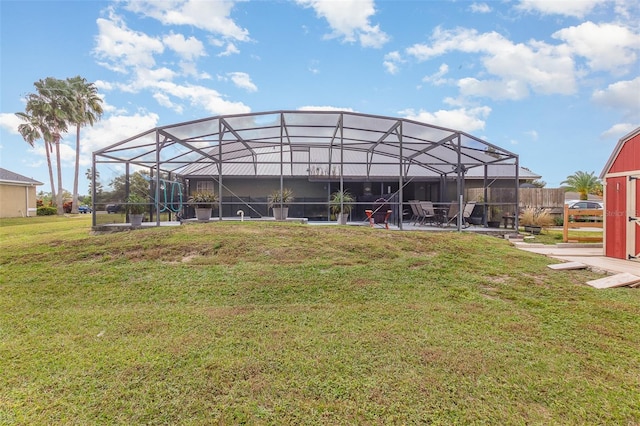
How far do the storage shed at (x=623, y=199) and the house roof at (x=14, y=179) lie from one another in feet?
108

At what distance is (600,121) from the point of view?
1374 centimetres

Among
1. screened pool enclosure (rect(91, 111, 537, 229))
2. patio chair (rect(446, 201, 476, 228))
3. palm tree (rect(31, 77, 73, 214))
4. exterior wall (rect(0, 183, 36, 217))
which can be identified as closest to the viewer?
screened pool enclosure (rect(91, 111, 537, 229))

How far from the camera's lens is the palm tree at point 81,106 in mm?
28797

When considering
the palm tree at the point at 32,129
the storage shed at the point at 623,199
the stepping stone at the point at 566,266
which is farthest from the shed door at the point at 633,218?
the palm tree at the point at 32,129

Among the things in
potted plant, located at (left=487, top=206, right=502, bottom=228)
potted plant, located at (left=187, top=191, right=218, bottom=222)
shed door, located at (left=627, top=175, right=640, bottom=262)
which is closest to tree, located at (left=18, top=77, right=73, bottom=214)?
potted plant, located at (left=187, top=191, right=218, bottom=222)

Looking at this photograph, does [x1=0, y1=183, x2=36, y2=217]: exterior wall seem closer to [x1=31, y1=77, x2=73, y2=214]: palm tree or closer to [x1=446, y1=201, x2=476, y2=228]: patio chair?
[x1=31, y1=77, x2=73, y2=214]: palm tree

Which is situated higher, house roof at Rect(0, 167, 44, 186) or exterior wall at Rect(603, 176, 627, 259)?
house roof at Rect(0, 167, 44, 186)

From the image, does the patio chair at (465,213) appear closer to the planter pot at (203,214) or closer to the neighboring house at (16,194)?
the planter pot at (203,214)

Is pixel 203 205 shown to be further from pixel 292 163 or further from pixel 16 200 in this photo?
pixel 16 200

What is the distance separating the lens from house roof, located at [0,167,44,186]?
76.4ft

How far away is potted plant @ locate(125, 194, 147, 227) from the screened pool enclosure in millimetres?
329

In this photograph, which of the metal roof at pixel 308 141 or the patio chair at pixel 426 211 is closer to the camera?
the metal roof at pixel 308 141

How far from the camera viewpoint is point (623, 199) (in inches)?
282

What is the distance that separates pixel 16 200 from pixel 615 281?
3404 cm
